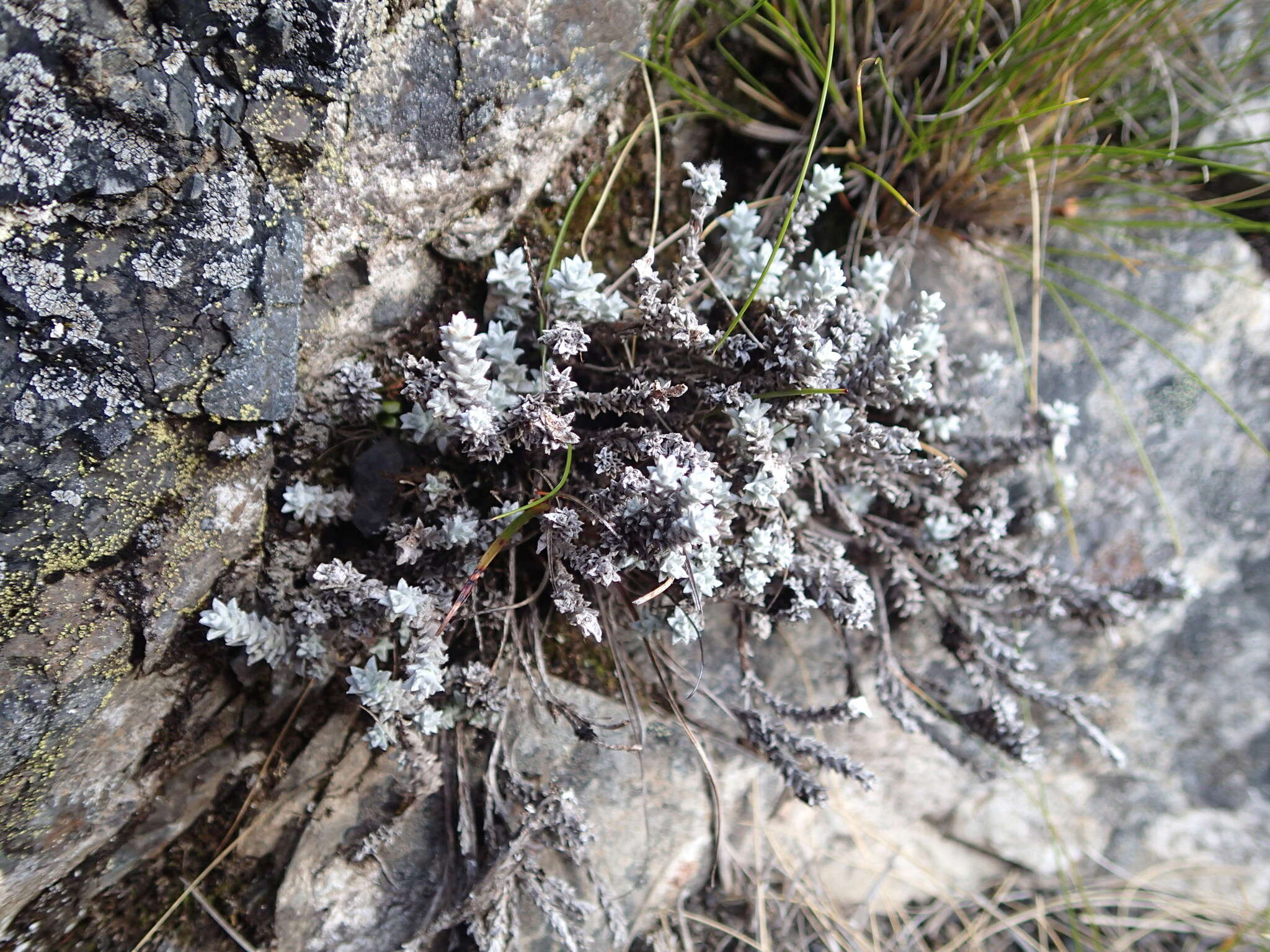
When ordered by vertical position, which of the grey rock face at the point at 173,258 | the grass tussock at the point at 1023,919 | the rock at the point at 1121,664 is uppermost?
the grey rock face at the point at 173,258

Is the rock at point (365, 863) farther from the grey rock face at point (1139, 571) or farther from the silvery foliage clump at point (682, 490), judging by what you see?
the grey rock face at point (1139, 571)

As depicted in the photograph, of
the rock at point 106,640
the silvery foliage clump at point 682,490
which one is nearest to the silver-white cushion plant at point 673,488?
the silvery foliage clump at point 682,490

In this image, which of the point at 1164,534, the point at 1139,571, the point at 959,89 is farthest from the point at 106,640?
the point at 1164,534

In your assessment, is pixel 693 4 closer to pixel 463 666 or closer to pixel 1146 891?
pixel 463 666

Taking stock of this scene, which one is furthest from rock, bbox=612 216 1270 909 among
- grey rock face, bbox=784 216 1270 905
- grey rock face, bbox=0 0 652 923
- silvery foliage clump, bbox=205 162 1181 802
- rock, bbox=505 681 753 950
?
grey rock face, bbox=0 0 652 923

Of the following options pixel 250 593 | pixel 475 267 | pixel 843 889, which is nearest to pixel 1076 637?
pixel 843 889

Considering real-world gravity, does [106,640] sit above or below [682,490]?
below

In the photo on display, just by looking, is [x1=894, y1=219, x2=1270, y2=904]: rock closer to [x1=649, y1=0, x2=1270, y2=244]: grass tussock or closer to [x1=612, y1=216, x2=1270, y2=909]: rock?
[x1=612, y1=216, x2=1270, y2=909]: rock

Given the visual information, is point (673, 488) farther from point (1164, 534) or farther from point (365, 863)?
point (1164, 534)
